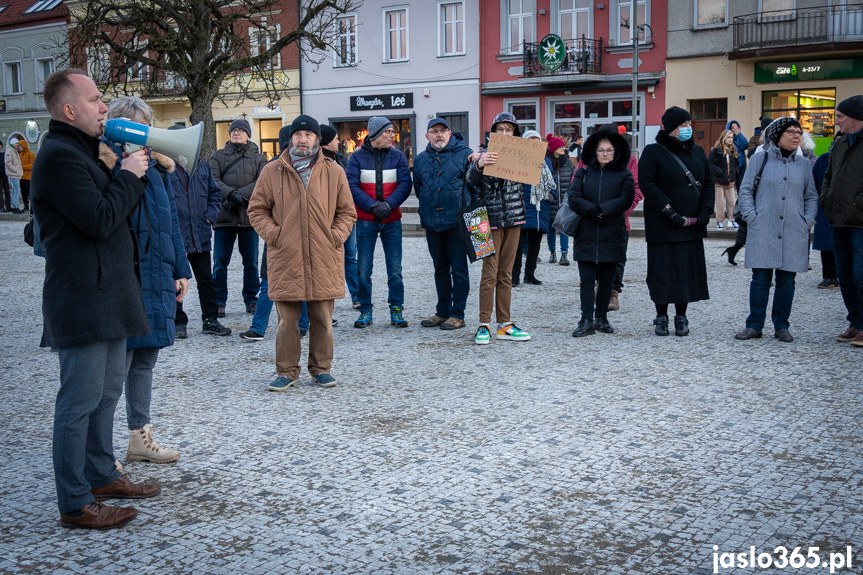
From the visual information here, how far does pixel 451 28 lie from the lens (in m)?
35.4

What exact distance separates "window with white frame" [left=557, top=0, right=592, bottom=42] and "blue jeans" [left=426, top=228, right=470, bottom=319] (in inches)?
994

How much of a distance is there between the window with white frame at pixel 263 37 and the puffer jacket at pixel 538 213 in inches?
587

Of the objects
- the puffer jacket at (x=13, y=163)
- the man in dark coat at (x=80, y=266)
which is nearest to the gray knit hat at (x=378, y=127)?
the man in dark coat at (x=80, y=266)

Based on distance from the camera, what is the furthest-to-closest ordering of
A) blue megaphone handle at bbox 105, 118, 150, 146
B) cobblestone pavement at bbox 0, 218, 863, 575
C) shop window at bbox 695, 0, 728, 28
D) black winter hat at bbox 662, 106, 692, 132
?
shop window at bbox 695, 0, 728, 28, black winter hat at bbox 662, 106, 692, 132, blue megaphone handle at bbox 105, 118, 150, 146, cobblestone pavement at bbox 0, 218, 863, 575

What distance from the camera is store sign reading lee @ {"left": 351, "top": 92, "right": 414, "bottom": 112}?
119ft

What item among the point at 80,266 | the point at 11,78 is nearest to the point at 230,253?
the point at 80,266

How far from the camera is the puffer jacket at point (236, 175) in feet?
32.0

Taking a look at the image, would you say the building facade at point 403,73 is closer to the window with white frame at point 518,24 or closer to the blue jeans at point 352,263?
the window with white frame at point 518,24

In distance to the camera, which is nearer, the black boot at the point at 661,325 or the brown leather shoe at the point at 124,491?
the brown leather shoe at the point at 124,491

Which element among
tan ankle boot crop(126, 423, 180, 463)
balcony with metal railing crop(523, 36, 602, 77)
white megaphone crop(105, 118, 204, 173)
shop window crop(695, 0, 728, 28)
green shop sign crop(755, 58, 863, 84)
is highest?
shop window crop(695, 0, 728, 28)

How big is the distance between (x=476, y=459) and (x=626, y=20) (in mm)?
29067

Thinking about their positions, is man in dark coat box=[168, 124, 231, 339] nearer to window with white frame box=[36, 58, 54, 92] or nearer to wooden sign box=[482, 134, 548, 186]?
wooden sign box=[482, 134, 548, 186]

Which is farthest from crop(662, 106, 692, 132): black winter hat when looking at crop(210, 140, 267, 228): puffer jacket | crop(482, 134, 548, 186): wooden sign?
crop(210, 140, 267, 228): puffer jacket

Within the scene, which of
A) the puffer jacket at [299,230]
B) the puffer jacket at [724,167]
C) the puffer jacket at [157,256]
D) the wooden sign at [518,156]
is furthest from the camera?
the puffer jacket at [724,167]
